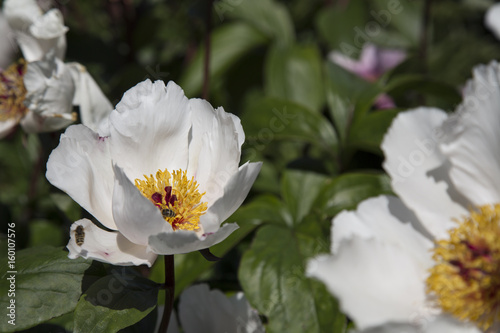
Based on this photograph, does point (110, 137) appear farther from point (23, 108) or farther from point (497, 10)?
point (497, 10)

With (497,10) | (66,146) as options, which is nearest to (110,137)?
(66,146)

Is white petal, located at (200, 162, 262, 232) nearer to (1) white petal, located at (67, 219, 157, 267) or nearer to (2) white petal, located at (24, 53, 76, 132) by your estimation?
(1) white petal, located at (67, 219, 157, 267)

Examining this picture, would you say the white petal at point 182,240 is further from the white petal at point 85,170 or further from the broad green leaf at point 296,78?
the broad green leaf at point 296,78

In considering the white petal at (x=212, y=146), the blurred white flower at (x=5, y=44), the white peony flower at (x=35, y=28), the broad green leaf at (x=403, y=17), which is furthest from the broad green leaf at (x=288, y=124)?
the broad green leaf at (x=403, y=17)

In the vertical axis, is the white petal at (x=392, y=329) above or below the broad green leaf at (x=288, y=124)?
above

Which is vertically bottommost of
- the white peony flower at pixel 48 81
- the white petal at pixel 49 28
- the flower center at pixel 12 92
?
the flower center at pixel 12 92

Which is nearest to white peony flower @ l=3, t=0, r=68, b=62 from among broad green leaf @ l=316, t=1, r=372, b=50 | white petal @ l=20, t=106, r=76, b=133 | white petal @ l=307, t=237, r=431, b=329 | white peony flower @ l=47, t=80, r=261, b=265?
white petal @ l=20, t=106, r=76, b=133

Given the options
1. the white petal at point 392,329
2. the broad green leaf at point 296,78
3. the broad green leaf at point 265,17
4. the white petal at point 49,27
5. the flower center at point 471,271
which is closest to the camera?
the white petal at point 392,329
